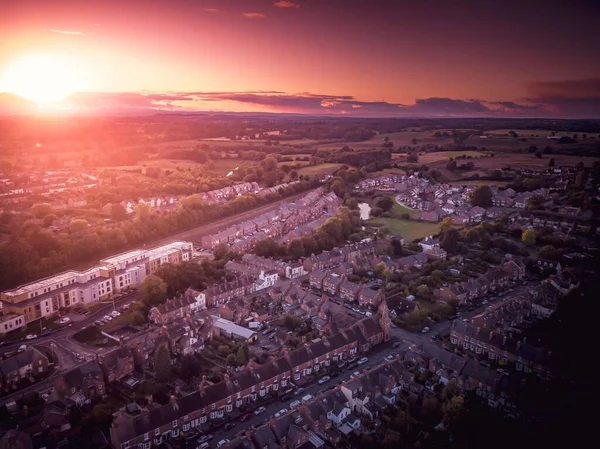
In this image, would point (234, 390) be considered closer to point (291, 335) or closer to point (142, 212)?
point (291, 335)

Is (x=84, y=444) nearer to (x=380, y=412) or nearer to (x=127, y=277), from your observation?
(x=380, y=412)

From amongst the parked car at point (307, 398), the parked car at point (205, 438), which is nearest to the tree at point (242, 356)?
the parked car at point (307, 398)

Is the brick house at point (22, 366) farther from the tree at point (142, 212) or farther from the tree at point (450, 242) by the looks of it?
the tree at point (450, 242)

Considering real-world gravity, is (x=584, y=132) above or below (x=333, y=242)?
above

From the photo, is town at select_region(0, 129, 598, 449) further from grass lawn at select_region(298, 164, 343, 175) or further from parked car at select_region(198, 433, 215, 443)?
grass lawn at select_region(298, 164, 343, 175)

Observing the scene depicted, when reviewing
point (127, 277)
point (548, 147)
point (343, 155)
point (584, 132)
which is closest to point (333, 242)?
point (127, 277)

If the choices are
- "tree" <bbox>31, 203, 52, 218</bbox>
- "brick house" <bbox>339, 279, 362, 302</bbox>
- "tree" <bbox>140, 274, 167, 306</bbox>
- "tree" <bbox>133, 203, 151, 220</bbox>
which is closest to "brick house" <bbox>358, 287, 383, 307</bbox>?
"brick house" <bbox>339, 279, 362, 302</bbox>

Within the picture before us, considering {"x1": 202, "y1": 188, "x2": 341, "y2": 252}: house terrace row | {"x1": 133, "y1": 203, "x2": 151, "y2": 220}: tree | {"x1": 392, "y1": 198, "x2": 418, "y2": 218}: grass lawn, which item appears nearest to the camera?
{"x1": 202, "y1": 188, "x2": 341, "y2": 252}: house terrace row
